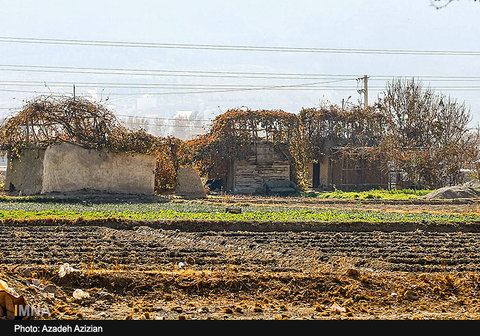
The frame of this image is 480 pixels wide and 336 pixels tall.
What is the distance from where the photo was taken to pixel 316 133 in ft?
134

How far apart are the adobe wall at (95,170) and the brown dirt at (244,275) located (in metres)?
11.2

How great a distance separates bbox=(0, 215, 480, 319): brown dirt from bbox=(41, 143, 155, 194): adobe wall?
11.2 metres

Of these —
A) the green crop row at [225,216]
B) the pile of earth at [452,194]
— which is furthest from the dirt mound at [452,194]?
the green crop row at [225,216]

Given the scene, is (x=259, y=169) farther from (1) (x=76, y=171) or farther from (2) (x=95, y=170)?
(1) (x=76, y=171)

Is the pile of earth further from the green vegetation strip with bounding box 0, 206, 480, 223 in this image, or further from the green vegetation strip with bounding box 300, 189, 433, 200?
the green vegetation strip with bounding box 0, 206, 480, 223

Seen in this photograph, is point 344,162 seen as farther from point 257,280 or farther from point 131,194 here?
point 257,280

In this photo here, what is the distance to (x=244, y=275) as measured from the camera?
9352mm

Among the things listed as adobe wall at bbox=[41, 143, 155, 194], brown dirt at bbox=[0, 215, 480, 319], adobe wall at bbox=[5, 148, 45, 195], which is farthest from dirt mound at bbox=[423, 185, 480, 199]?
brown dirt at bbox=[0, 215, 480, 319]

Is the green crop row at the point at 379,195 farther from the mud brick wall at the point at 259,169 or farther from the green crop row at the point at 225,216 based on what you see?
the green crop row at the point at 225,216

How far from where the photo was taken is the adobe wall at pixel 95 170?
969 inches

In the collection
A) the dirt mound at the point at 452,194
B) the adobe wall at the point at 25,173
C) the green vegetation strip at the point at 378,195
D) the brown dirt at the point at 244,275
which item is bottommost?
the brown dirt at the point at 244,275

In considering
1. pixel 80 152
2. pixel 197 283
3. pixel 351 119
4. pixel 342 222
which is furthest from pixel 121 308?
pixel 351 119

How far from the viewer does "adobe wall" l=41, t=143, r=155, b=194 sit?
24.6m

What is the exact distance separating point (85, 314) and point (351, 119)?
119ft
